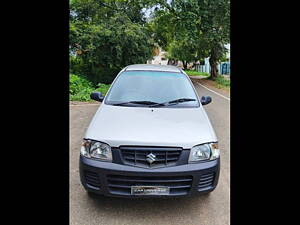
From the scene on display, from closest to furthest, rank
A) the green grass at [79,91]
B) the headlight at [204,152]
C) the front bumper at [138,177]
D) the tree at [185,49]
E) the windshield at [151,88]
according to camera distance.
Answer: the front bumper at [138,177] < the headlight at [204,152] < the windshield at [151,88] < the green grass at [79,91] < the tree at [185,49]

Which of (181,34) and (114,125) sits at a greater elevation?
(181,34)

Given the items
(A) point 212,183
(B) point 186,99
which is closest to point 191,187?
(A) point 212,183

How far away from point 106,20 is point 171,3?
4647mm

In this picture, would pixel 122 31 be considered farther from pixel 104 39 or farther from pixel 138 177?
pixel 138 177

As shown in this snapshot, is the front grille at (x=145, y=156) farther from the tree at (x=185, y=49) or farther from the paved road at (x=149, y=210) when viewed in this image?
the tree at (x=185, y=49)

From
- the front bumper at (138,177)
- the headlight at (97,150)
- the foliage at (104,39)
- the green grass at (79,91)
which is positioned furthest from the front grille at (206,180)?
the foliage at (104,39)

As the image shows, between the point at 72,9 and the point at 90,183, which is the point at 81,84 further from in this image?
the point at 90,183

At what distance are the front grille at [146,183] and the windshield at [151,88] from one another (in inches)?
48.5

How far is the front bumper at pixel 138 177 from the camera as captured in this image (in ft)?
8.73

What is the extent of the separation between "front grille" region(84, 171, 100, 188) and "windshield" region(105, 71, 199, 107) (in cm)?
123

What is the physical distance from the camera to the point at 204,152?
2.86 metres

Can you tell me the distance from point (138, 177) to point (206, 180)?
0.77 meters

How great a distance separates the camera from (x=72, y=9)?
602 inches

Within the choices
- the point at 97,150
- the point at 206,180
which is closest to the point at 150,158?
the point at 97,150
